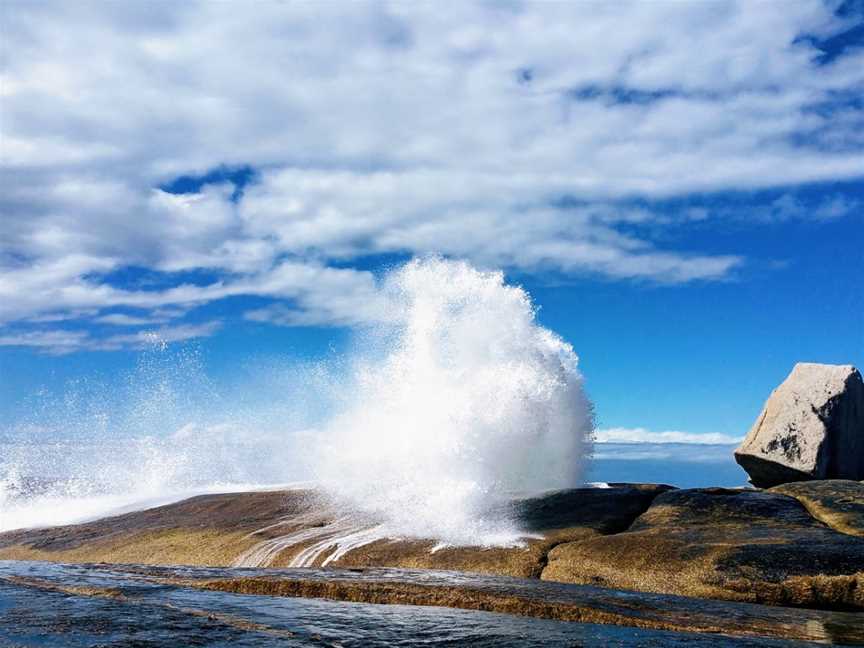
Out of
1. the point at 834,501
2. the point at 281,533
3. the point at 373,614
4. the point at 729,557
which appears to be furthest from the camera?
the point at 281,533

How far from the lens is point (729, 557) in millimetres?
13977

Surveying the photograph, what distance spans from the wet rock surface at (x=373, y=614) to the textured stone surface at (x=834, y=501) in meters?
5.05

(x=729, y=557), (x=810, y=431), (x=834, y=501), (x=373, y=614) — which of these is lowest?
(x=373, y=614)

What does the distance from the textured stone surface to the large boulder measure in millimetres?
5674

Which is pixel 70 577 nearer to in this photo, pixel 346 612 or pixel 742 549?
pixel 346 612

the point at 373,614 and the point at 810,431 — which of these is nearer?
the point at 373,614

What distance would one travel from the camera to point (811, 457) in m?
25.0

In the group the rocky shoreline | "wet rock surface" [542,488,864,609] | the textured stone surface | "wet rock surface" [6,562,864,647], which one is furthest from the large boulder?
"wet rock surface" [6,562,864,647]

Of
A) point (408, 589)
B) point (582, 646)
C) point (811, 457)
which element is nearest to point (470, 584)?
point (408, 589)

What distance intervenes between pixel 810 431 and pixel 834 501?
26.9 ft

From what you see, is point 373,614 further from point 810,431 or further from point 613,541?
point 810,431

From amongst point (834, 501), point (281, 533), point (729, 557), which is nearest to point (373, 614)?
point (729, 557)

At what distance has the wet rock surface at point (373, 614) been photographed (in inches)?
376

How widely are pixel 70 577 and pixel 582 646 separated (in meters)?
10.2
